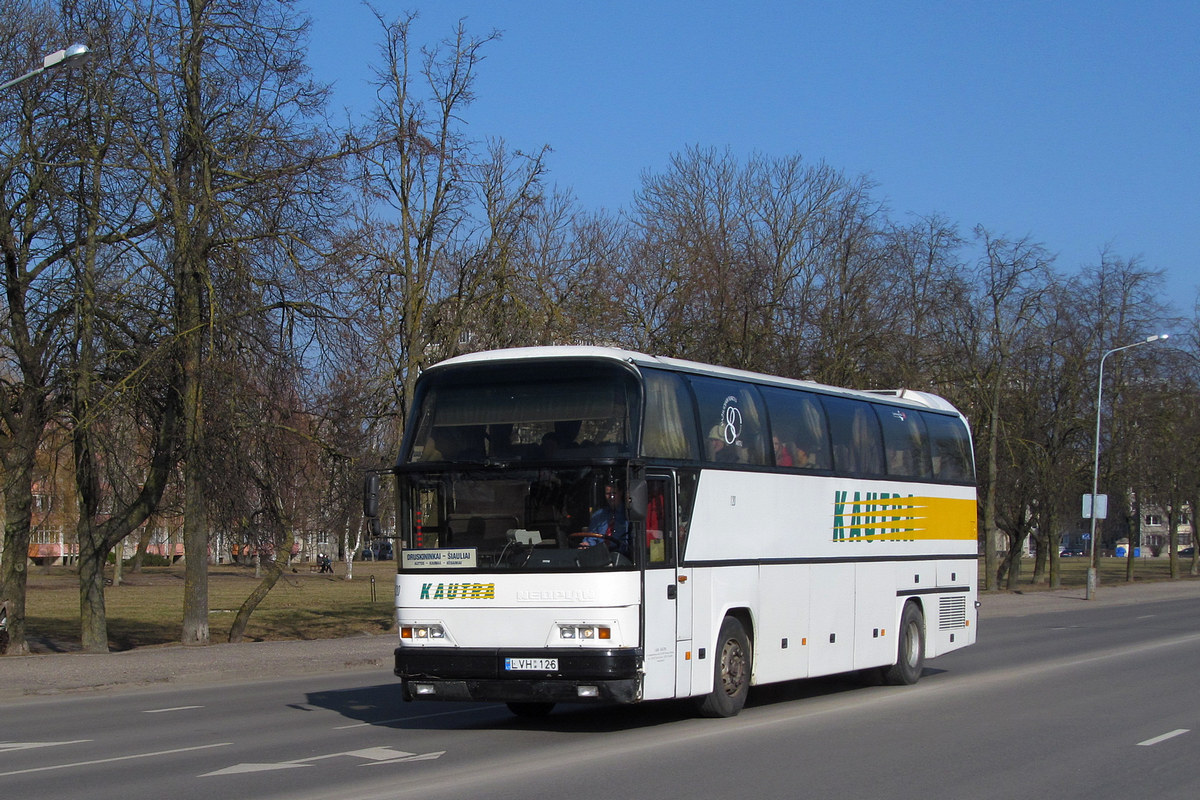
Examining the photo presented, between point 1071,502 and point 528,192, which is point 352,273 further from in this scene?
point 1071,502

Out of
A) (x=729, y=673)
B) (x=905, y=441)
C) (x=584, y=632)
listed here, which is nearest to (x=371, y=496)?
(x=584, y=632)

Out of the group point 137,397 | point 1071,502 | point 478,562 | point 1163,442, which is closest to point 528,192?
point 137,397

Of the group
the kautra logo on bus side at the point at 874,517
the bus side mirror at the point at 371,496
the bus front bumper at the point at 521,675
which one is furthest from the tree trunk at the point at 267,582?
the bus front bumper at the point at 521,675

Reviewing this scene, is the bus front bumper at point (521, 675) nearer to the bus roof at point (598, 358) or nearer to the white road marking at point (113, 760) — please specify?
the white road marking at point (113, 760)

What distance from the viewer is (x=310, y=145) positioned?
983 inches

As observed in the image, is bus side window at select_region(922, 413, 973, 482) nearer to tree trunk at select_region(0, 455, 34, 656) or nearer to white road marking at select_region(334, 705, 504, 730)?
white road marking at select_region(334, 705, 504, 730)

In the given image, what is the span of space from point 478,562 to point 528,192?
765 inches

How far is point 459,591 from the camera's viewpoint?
12.3 metres

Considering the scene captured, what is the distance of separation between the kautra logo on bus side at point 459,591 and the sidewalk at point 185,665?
280 inches

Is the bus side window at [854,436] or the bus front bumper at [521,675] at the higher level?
the bus side window at [854,436]

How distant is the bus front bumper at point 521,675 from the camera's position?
11.7m

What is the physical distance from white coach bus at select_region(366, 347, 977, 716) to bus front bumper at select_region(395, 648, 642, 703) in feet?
0.05

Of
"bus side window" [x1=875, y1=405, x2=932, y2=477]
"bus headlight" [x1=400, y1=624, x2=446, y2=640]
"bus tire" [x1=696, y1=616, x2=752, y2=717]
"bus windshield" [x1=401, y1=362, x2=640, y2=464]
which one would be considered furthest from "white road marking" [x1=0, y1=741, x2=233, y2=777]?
"bus side window" [x1=875, y1=405, x2=932, y2=477]

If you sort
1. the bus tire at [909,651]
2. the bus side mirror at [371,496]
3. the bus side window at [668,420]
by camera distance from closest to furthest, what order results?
the bus side mirror at [371,496] < the bus side window at [668,420] < the bus tire at [909,651]
